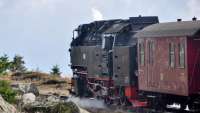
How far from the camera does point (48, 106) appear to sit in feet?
76.2

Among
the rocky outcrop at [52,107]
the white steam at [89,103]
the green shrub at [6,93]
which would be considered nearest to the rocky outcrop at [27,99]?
the green shrub at [6,93]

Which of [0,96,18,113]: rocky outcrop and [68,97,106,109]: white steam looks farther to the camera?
[68,97,106,109]: white steam

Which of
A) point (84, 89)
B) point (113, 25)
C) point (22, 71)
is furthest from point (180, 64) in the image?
point (22, 71)

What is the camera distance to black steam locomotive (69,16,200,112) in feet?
88.3

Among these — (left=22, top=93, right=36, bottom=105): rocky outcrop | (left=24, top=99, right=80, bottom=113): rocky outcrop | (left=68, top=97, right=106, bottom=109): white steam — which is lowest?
(left=68, top=97, right=106, bottom=109): white steam

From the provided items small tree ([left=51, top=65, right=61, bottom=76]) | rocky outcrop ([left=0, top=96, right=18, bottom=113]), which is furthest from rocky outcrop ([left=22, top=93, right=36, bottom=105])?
small tree ([left=51, top=65, right=61, bottom=76])

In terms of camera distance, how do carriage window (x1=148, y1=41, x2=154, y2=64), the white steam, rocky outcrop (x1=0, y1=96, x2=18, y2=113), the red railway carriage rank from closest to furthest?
rocky outcrop (x1=0, y1=96, x2=18, y2=113) → the red railway carriage → carriage window (x1=148, y1=41, x2=154, y2=64) → the white steam

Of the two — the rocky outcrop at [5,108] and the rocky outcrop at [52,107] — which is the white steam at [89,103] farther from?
the rocky outcrop at [5,108]

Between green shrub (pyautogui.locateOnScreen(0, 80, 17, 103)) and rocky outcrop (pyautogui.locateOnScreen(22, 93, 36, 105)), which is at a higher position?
green shrub (pyautogui.locateOnScreen(0, 80, 17, 103))

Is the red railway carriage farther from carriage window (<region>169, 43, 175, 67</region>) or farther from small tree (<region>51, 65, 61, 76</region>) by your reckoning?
small tree (<region>51, 65, 61, 76</region>)

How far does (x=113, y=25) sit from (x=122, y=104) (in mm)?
4810

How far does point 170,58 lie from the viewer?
2533 centimetres

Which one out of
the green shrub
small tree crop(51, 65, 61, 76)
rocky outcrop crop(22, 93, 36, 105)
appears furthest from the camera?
small tree crop(51, 65, 61, 76)

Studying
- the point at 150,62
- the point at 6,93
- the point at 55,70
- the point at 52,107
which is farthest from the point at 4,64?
the point at 55,70
